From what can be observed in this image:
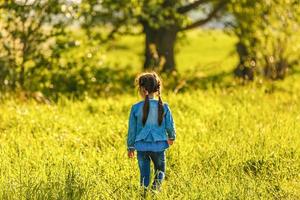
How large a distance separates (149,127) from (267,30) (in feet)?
35.7

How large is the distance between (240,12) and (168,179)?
440 inches

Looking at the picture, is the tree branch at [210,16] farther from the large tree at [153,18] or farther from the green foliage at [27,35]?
the green foliage at [27,35]

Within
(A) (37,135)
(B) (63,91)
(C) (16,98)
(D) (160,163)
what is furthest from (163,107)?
(B) (63,91)

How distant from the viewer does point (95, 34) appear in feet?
49.0

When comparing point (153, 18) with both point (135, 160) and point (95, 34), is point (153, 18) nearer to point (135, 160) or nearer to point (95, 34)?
point (95, 34)

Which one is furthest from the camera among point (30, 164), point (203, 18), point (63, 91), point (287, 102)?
point (203, 18)

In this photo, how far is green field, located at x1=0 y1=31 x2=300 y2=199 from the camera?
644cm

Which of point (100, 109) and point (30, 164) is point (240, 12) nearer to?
point (100, 109)

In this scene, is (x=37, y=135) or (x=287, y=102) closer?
(x=37, y=135)

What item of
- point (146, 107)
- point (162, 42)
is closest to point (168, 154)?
point (146, 107)

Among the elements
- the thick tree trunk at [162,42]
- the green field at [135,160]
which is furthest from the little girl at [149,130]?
the thick tree trunk at [162,42]

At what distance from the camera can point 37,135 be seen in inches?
368

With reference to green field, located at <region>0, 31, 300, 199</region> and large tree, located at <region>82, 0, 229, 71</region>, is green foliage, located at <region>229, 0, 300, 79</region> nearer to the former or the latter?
large tree, located at <region>82, 0, 229, 71</region>

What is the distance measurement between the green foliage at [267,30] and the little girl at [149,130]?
9.88 m
